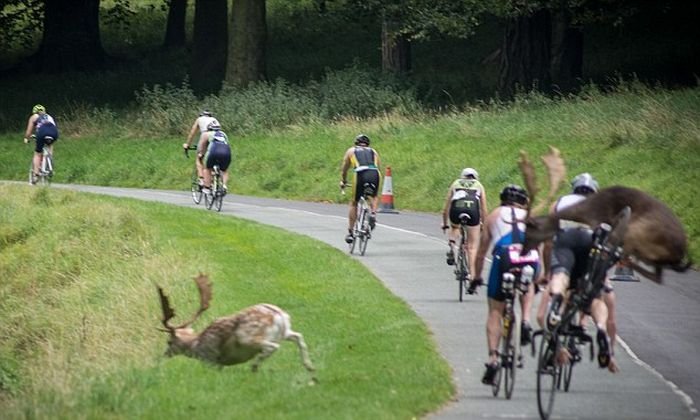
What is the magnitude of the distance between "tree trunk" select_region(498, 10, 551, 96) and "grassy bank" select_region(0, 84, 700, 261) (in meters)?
1.70

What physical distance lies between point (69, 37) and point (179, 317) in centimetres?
3881

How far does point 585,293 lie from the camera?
12750 millimetres

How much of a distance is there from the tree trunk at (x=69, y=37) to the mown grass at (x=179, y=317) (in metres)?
21.7

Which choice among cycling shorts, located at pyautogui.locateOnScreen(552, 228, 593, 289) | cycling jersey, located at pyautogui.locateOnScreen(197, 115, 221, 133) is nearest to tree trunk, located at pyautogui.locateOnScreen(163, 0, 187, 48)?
cycling jersey, located at pyautogui.locateOnScreen(197, 115, 221, 133)

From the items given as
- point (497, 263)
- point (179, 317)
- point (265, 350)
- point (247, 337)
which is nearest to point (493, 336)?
point (497, 263)

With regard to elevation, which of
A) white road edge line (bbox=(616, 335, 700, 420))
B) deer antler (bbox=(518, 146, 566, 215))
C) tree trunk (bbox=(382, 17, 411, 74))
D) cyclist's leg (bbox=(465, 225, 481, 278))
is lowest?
white road edge line (bbox=(616, 335, 700, 420))

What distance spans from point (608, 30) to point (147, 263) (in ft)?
112

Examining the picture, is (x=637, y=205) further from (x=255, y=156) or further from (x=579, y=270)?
(x=255, y=156)

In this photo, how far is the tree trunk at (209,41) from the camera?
5416 cm

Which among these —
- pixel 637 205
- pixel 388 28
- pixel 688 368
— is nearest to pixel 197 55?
pixel 388 28

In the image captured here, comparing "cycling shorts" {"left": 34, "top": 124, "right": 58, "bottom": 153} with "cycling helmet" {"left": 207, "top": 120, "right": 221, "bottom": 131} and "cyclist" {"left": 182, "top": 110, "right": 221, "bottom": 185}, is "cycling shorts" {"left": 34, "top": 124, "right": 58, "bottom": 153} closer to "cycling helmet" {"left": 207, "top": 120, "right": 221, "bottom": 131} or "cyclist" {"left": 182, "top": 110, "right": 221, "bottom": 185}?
"cyclist" {"left": 182, "top": 110, "right": 221, "bottom": 185}

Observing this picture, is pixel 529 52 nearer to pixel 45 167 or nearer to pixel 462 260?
pixel 45 167

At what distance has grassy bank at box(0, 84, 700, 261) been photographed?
3134cm

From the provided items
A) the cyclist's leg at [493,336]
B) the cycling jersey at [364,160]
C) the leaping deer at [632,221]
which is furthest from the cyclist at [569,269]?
the cycling jersey at [364,160]
